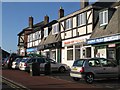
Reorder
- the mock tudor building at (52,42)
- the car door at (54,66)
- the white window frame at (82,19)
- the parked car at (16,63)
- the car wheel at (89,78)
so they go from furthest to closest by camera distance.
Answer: the mock tudor building at (52,42), the parked car at (16,63), the white window frame at (82,19), the car door at (54,66), the car wheel at (89,78)

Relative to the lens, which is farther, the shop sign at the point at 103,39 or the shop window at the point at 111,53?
the shop window at the point at 111,53

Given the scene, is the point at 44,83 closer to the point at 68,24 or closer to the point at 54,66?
the point at 54,66

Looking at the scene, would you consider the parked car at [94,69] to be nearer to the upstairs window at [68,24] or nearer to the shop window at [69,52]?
the upstairs window at [68,24]

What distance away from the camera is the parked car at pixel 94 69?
65.0 ft

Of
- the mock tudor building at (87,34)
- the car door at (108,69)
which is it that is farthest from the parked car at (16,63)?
the car door at (108,69)

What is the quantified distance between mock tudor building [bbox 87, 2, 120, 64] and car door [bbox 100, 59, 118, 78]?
570cm

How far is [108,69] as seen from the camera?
20297mm

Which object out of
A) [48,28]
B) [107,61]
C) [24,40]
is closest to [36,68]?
[107,61]

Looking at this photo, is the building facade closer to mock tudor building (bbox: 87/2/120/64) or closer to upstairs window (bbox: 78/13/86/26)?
upstairs window (bbox: 78/13/86/26)

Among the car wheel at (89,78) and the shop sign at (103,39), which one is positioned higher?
the shop sign at (103,39)

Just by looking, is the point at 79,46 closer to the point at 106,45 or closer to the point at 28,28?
the point at 106,45

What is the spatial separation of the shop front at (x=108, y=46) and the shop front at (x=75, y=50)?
2.30 metres

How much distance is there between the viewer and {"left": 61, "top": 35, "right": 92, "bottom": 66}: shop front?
110ft

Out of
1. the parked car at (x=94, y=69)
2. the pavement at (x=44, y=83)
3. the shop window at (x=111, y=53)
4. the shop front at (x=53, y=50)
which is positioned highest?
the shop front at (x=53, y=50)
